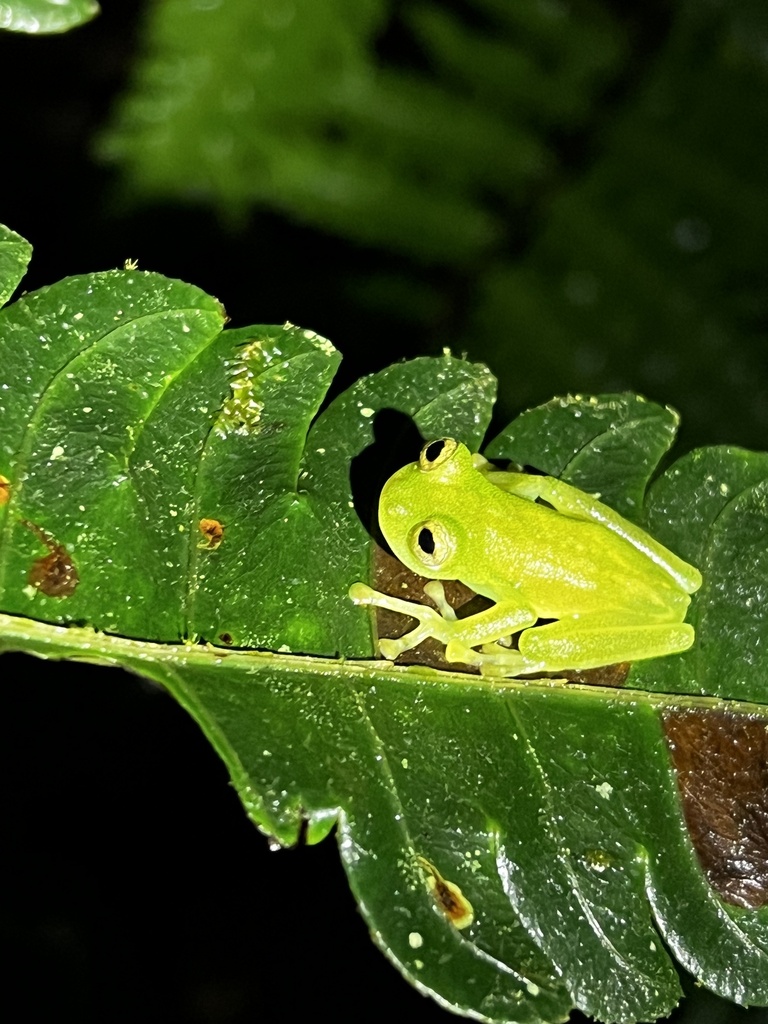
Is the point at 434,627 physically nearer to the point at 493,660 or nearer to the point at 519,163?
the point at 493,660

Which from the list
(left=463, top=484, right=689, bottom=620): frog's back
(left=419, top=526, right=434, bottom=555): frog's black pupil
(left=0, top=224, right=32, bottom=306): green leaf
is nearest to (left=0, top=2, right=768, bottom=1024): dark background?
(left=463, top=484, right=689, bottom=620): frog's back

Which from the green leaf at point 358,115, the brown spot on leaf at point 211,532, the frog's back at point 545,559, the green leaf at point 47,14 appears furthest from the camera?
the green leaf at point 358,115

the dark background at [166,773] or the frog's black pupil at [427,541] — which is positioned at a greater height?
the frog's black pupil at [427,541]

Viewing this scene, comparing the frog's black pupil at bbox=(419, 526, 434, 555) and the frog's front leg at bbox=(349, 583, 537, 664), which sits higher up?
the frog's black pupil at bbox=(419, 526, 434, 555)

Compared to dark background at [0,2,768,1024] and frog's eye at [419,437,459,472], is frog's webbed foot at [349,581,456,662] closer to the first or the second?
frog's eye at [419,437,459,472]

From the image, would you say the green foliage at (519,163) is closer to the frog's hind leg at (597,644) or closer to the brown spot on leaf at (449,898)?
the frog's hind leg at (597,644)

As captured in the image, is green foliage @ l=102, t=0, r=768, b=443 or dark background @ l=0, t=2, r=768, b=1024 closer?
dark background @ l=0, t=2, r=768, b=1024

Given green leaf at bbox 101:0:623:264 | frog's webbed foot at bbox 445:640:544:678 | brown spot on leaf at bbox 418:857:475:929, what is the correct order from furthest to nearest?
green leaf at bbox 101:0:623:264
frog's webbed foot at bbox 445:640:544:678
brown spot on leaf at bbox 418:857:475:929

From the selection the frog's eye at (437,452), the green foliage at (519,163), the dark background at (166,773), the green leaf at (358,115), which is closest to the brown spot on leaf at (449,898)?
the frog's eye at (437,452)
